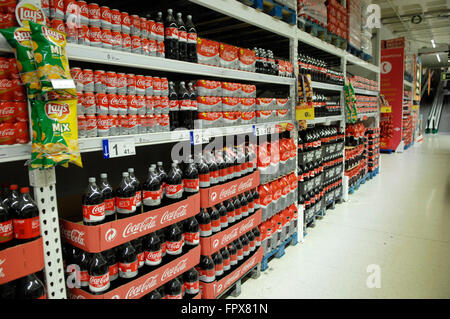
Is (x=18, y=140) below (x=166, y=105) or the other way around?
below

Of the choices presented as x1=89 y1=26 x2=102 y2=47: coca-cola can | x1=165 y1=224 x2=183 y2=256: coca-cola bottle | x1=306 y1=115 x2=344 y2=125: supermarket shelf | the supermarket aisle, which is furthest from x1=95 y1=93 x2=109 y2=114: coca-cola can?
x1=306 y1=115 x2=344 y2=125: supermarket shelf

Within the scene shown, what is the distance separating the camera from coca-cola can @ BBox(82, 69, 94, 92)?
1.47m

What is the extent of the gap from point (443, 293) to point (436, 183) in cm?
454

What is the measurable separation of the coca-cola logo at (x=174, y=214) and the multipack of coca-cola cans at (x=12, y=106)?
804mm

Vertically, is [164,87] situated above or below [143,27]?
below

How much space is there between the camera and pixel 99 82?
1.54 m

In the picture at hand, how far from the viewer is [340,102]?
4.88 metres

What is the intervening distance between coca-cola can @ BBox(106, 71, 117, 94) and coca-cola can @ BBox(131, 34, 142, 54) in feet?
0.63

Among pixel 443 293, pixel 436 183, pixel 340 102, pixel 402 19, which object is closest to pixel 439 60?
pixel 402 19

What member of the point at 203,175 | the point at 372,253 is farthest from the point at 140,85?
the point at 372,253

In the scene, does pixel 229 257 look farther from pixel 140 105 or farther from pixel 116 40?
pixel 116 40

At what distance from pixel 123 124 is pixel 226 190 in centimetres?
92

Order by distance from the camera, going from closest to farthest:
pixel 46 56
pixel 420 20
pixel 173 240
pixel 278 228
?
pixel 46 56, pixel 173 240, pixel 278 228, pixel 420 20

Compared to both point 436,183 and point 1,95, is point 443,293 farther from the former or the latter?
point 436,183
